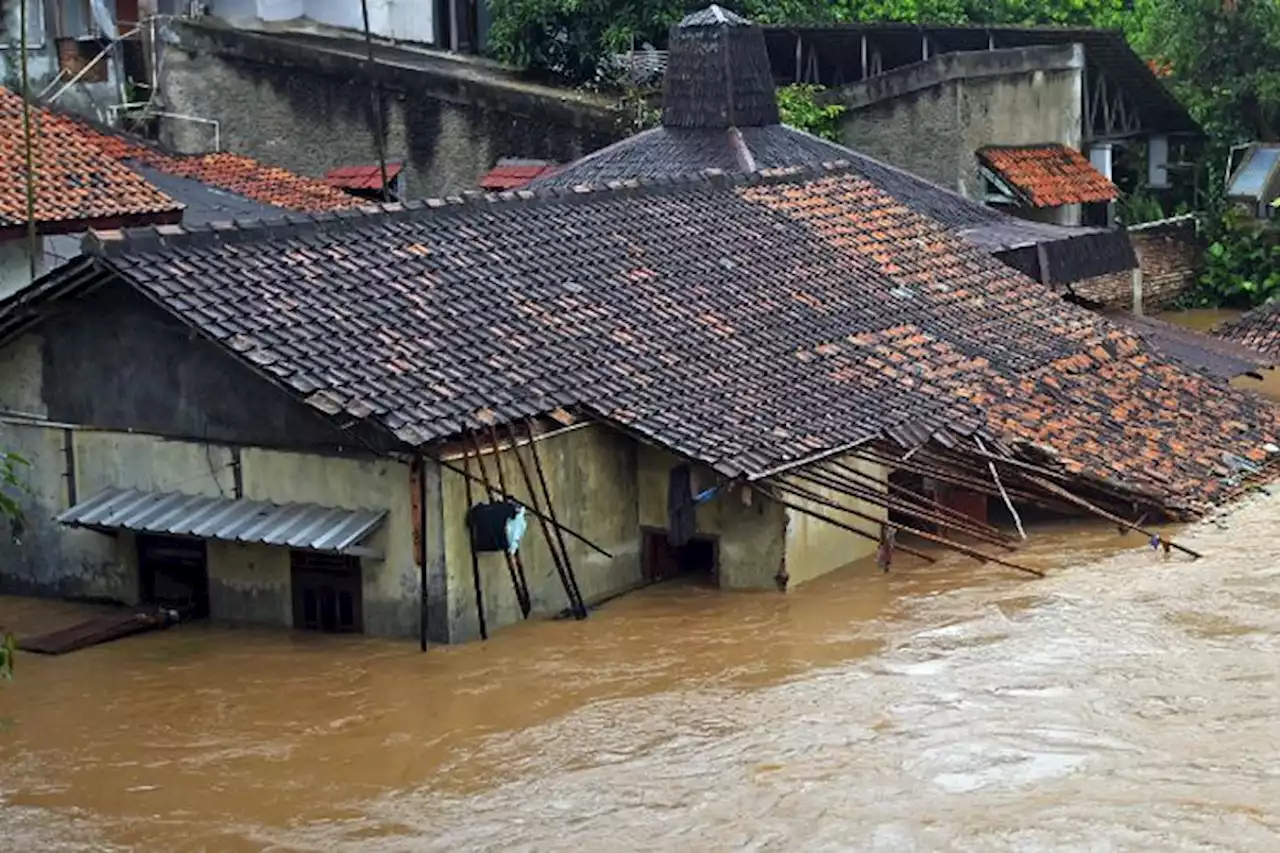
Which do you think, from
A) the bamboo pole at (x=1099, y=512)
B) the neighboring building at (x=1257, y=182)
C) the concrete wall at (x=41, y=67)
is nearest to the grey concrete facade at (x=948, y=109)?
the neighboring building at (x=1257, y=182)

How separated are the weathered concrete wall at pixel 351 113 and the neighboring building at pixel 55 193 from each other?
21.0ft

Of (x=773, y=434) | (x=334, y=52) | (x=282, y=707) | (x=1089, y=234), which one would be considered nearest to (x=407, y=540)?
(x=282, y=707)

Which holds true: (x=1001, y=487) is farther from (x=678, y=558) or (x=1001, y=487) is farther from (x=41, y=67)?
(x=41, y=67)

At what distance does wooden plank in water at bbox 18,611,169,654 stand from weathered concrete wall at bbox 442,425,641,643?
104 inches

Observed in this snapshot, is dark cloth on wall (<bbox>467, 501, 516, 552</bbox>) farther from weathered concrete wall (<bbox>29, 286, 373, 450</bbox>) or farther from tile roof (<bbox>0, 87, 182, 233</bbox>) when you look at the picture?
tile roof (<bbox>0, 87, 182, 233</bbox>)

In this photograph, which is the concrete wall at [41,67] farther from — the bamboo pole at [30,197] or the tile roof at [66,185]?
the bamboo pole at [30,197]

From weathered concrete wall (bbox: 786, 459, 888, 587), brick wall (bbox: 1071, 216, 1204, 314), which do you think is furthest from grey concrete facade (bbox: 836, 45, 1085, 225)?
weathered concrete wall (bbox: 786, 459, 888, 587)

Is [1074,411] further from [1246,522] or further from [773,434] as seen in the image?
[773,434]

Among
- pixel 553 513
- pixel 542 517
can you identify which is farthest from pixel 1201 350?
pixel 542 517

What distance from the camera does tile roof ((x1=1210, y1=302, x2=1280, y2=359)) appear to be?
80.6ft

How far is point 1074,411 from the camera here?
62.7ft

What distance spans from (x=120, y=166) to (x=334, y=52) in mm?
7167

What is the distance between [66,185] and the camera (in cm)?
2073

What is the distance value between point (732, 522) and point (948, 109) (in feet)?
44.7
